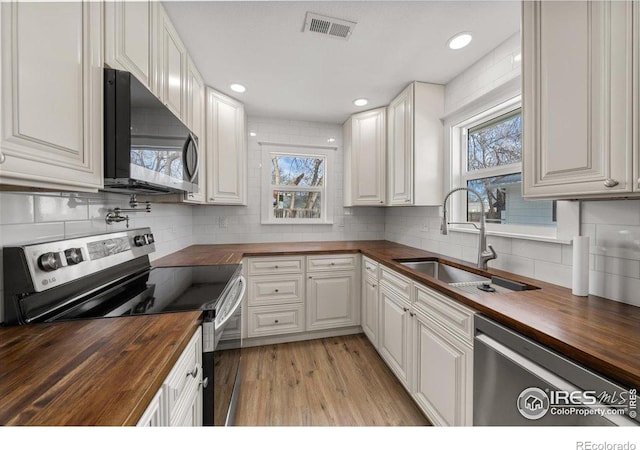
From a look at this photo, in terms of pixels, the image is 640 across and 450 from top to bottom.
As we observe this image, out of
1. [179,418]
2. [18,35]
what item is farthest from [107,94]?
[179,418]

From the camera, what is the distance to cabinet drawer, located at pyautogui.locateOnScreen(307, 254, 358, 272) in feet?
8.14

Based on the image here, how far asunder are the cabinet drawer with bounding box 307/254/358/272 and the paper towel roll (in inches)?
64.4

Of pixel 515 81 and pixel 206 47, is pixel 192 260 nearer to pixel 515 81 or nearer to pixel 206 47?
pixel 206 47

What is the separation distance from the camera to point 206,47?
5.76ft

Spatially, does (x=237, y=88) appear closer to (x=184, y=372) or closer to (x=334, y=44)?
(x=334, y=44)

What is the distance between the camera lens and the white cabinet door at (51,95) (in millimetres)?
586

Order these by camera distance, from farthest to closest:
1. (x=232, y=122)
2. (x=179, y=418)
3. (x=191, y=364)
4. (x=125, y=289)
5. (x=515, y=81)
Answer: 1. (x=232, y=122)
2. (x=515, y=81)
3. (x=125, y=289)
4. (x=191, y=364)
5. (x=179, y=418)

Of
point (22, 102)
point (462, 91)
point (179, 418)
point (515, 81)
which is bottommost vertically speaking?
point (179, 418)

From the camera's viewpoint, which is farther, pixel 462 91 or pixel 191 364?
pixel 462 91

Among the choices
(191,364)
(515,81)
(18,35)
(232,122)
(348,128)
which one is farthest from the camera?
(348,128)

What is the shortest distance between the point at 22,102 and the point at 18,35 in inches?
6.1

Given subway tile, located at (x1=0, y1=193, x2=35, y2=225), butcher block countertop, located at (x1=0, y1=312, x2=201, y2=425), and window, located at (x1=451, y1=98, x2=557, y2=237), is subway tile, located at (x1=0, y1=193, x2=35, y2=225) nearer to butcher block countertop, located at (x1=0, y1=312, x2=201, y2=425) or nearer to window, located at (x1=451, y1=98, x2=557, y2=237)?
butcher block countertop, located at (x1=0, y1=312, x2=201, y2=425)

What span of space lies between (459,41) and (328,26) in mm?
873

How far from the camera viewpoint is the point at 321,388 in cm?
185
